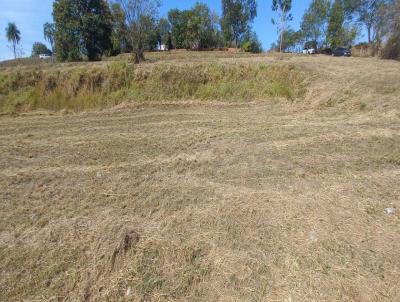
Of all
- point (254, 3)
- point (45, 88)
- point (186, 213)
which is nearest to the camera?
point (186, 213)

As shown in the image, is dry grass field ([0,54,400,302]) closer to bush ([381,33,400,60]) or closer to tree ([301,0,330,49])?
bush ([381,33,400,60])

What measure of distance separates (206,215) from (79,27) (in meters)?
23.0

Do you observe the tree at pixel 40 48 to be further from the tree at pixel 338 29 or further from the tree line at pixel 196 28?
the tree at pixel 338 29

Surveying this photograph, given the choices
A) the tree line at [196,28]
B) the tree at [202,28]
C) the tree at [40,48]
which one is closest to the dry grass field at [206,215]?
the tree line at [196,28]

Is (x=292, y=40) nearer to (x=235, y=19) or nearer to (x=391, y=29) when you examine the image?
(x=235, y=19)

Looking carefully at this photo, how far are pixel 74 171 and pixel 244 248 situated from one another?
9.82 feet

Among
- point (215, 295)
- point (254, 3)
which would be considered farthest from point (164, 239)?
point (254, 3)

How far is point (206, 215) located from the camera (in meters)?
3.00

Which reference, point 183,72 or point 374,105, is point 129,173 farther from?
point 183,72

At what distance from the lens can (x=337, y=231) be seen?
2691 millimetres

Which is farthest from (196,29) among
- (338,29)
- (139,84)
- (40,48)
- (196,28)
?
(40,48)

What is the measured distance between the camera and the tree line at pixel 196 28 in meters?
15.5

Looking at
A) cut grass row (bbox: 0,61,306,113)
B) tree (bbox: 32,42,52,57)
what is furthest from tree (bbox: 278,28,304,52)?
tree (bbox: 32,42,52,57)

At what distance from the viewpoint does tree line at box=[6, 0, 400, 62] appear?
15.5 meters
